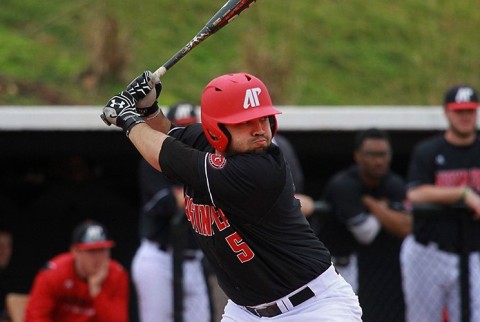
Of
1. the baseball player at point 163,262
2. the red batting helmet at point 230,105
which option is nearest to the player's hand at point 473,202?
the baseball player at point 163,262

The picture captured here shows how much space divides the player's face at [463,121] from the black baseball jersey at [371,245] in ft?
1.85

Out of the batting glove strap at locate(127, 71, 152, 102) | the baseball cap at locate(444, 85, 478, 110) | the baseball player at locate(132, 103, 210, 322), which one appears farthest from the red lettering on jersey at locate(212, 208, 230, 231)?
the baseball cap at locate(444, 85, 478, 110)

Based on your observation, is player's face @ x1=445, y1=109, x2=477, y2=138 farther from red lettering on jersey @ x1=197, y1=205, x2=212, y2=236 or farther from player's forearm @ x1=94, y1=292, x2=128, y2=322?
red lettering on jersey @ x1=197, y1=205, x2=212, y2=236

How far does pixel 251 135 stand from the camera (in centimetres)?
403

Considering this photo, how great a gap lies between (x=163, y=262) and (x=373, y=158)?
150 centimetres

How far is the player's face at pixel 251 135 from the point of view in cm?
402

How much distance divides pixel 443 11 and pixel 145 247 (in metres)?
7.89

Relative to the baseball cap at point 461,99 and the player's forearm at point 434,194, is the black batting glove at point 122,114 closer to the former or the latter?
the player's forearm at point 434,194

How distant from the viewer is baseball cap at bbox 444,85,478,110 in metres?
6.64

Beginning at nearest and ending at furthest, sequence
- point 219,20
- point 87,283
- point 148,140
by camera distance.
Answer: point 148,140 → point 219,20 → point 87,283

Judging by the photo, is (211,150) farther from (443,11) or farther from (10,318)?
(443,11)

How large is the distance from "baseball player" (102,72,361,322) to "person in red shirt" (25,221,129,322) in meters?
2.92

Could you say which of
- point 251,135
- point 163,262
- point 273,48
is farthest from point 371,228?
point 273,48

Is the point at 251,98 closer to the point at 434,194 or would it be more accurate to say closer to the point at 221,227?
the point at 221,227
